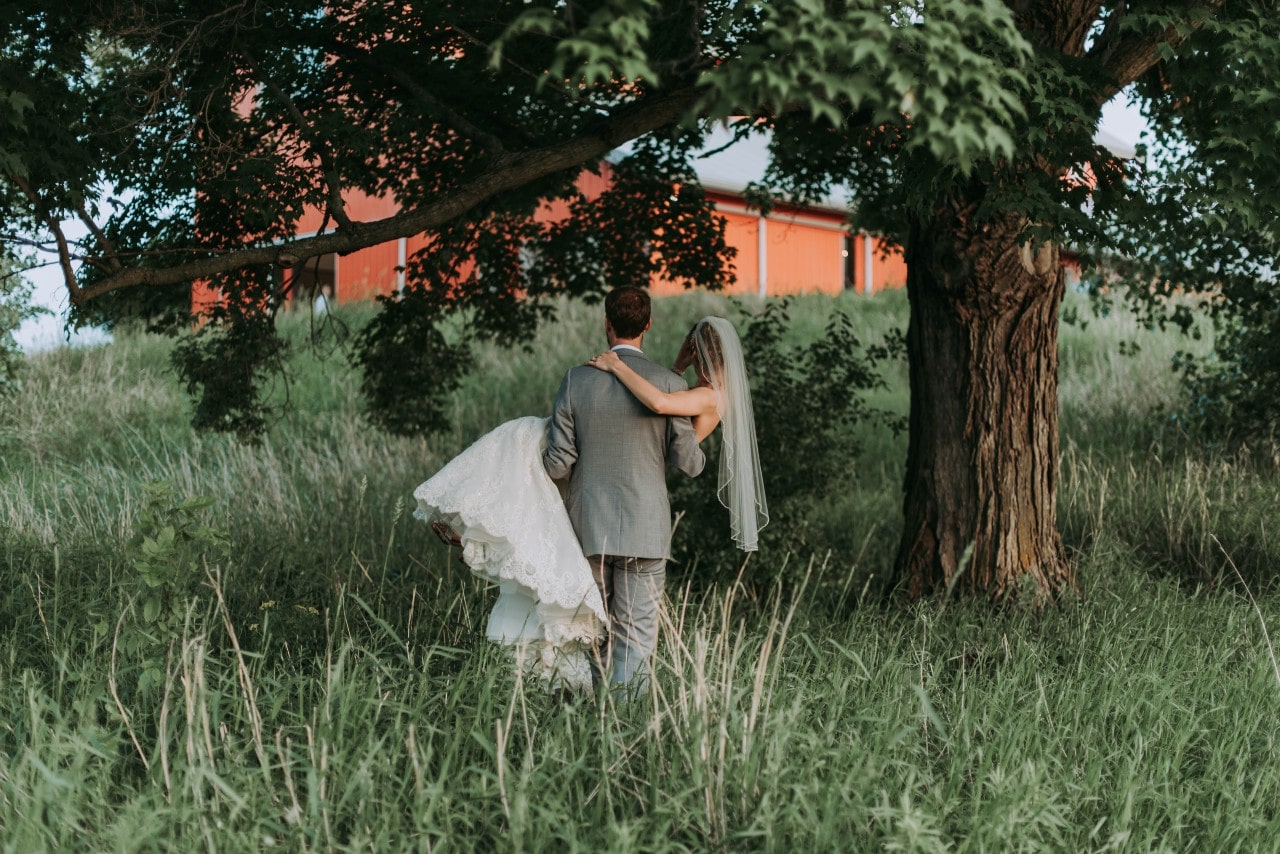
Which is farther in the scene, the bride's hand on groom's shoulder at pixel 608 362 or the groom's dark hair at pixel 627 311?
the groom's dark hair at pixel 627 311

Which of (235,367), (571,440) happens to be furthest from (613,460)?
(235,367)

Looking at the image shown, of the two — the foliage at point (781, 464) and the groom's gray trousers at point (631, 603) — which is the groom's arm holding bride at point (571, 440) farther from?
the foliage at point (781, 464)

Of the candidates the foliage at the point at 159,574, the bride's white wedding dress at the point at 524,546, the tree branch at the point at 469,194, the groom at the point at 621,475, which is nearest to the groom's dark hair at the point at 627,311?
the groom at the point at 621,475

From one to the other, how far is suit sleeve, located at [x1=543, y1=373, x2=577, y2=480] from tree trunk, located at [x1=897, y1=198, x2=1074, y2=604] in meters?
2.91

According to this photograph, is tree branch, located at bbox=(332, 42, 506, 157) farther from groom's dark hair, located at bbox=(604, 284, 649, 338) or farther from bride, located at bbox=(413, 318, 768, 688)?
bride, located at bbox=(413, 318, 768, 688)

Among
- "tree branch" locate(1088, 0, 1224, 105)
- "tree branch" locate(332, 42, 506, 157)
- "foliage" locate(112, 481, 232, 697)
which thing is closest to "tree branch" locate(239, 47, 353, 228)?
"tree branch" locate(332, 42, 506, 157)

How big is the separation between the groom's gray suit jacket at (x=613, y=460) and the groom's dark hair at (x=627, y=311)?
4.4 inches

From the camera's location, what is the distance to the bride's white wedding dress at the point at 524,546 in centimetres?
519

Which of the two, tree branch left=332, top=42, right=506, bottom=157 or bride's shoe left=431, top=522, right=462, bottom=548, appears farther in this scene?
tree branch left=332, top=42, right=506, bottom=157

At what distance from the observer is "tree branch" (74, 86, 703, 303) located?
21.7 ft

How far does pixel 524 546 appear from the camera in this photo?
521 centimetres

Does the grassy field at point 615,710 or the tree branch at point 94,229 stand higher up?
the tree branch at point 94,229

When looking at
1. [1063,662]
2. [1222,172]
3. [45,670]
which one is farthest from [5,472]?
[1222,172]

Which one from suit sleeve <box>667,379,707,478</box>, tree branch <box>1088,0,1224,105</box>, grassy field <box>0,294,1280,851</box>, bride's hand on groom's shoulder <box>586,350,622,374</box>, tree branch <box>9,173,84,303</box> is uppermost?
tree branch <box>1088,0,1224,105</box>
